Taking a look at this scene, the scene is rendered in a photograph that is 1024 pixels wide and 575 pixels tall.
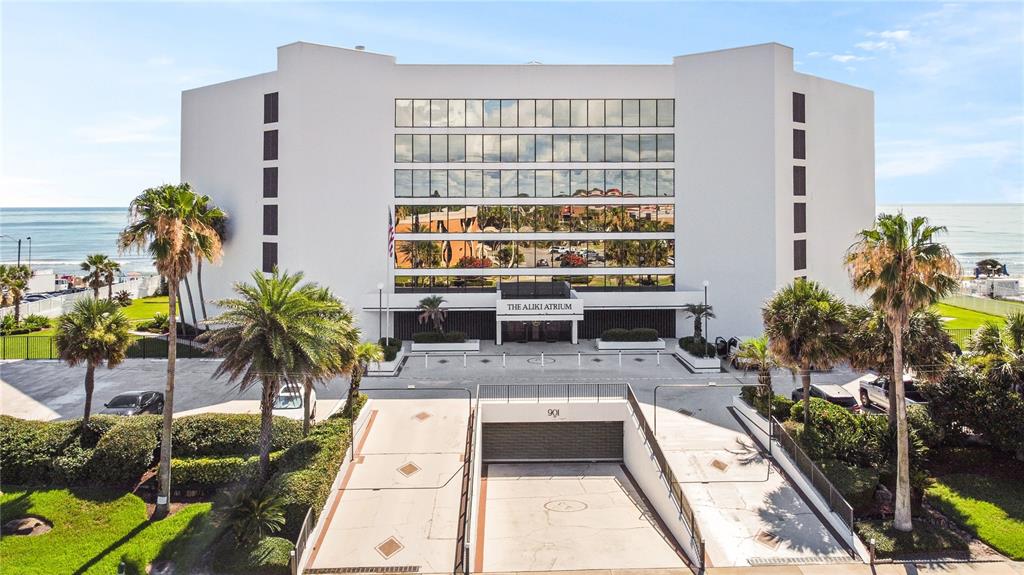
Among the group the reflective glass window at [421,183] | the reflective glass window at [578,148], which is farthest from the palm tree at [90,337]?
the reflective glass window at [578,148]

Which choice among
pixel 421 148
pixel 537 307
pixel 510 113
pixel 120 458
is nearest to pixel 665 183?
pixel 510 113

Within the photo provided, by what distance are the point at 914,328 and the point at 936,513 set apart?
6.08m

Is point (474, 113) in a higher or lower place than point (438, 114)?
higher

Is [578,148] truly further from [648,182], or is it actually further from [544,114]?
[648,182]

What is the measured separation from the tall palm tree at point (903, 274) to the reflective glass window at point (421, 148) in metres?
30.0

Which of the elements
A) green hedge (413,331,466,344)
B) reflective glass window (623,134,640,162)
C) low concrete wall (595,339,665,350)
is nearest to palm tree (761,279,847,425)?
low concrete wall (595,339,665,350)

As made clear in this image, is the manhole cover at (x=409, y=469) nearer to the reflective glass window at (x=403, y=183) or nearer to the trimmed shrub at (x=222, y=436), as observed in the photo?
the trimmed shrub at (x=222, y=436)

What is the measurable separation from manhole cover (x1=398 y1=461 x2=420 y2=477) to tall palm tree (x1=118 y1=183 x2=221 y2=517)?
7.22 m

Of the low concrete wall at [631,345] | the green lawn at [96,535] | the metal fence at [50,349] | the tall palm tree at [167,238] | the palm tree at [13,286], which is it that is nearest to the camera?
the green lawn at [96,535]

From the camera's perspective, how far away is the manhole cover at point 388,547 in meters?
16.6

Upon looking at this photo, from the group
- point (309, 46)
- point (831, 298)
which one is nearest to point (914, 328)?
point (831, 298)

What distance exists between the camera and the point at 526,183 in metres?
42.4

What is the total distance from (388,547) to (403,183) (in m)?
29.2

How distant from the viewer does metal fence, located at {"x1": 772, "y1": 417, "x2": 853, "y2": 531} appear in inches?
713
